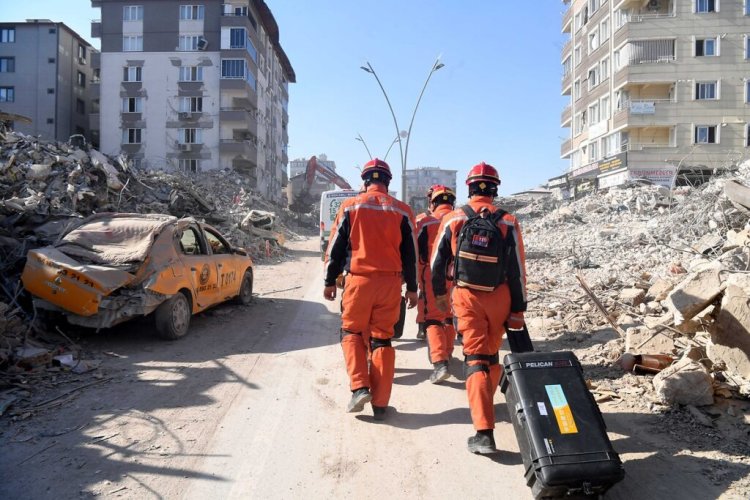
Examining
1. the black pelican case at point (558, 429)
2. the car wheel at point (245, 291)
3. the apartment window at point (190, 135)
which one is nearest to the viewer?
the black pelican case at point (558, 429)

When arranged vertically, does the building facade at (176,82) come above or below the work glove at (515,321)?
above

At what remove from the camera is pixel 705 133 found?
115 ft

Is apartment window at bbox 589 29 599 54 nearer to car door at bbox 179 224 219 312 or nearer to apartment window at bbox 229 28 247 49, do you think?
apartment window at bbox 229 28 247 49

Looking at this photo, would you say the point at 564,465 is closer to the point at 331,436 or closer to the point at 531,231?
the point at 331,436

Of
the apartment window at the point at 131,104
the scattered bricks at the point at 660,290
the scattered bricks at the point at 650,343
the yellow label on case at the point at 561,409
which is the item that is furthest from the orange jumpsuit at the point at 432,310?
the apartment window at the point at 131,104

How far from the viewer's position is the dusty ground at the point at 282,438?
3273mm

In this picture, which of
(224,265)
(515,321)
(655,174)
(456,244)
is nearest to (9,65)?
(224,265)

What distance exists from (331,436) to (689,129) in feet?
128

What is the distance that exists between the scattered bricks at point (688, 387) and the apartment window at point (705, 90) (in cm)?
3790

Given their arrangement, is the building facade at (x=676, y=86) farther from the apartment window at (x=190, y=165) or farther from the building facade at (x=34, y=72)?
the building facade at (x=34, y=72)

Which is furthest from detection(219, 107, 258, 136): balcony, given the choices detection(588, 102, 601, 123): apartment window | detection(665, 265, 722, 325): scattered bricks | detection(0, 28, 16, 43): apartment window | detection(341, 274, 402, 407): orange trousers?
detection(665, 265, 722, 325): scattered bricks

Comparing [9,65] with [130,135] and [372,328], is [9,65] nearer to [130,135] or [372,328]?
[130,135]

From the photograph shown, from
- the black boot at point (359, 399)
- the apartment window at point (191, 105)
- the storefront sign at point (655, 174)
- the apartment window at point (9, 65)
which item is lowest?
the black boot at point (359, 399)

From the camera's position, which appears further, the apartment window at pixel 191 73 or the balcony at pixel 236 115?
the apartment window at pixel 191 73
